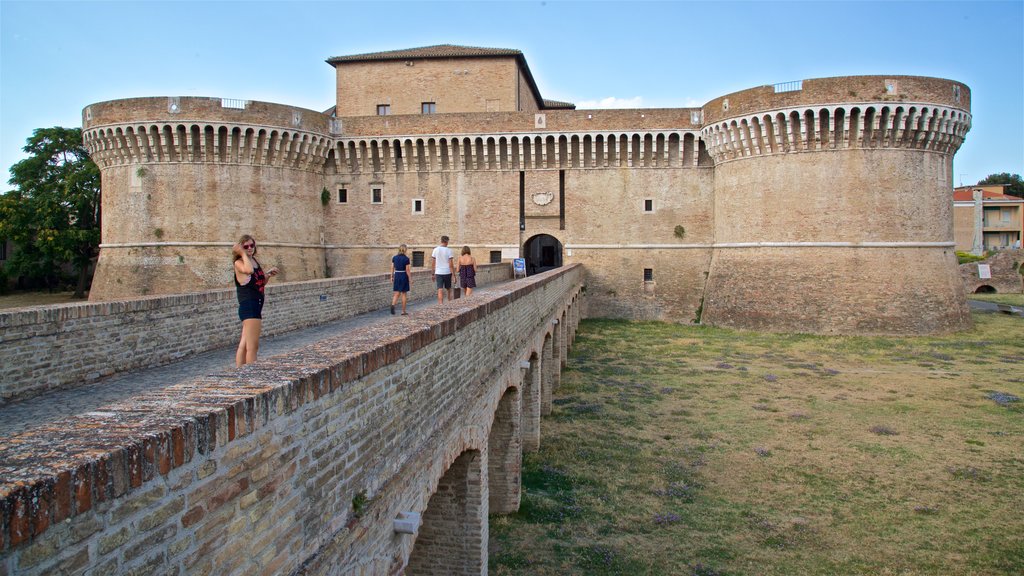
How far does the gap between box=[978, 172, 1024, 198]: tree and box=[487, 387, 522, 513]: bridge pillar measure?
261 ft

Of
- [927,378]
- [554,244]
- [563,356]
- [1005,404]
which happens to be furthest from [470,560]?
[554,244]

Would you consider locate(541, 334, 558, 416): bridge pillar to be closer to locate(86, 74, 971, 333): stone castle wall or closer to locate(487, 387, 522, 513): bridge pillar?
locate(487, 387, 522, 513): bridge pillar

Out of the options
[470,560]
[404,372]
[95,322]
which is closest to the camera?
[404,372]

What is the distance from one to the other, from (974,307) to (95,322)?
37.5 meters

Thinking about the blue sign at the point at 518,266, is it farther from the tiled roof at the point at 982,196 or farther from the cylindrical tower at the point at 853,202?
the tiled roof at the point at 982,196

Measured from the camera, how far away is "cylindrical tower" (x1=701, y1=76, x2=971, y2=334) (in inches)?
914

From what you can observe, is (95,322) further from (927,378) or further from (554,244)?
(554,244)

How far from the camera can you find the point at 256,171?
25734 millimetres

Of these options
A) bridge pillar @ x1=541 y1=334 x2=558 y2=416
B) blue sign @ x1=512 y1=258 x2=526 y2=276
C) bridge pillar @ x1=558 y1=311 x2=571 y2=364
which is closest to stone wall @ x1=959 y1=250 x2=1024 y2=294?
blue sign @ x1=512 y1=258 x2=526 y2=276

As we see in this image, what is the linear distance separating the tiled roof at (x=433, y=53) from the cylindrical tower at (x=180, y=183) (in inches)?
247

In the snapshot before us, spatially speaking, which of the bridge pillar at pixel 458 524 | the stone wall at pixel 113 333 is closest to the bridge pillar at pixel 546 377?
the stone wall at pixel 113 333

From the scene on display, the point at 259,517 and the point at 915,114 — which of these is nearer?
the point at 259,517

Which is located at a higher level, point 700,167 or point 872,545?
point 700,167

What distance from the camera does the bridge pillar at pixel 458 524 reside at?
266 inches
